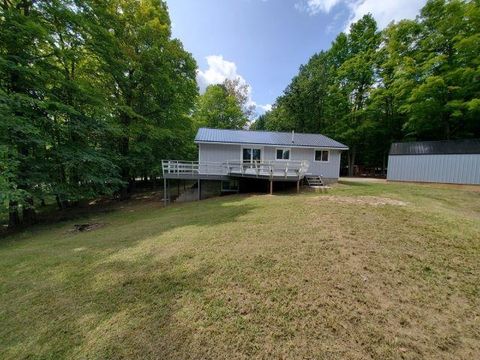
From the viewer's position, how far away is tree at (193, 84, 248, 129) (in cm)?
3162

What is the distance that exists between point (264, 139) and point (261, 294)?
46.9 ft

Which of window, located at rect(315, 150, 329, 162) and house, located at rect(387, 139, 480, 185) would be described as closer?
house, located at rect(387, 139, 480, 185)

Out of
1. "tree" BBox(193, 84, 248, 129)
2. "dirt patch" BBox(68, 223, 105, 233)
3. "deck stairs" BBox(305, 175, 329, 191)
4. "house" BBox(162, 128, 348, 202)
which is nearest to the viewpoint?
"dirt patch" BBox(68, 223, 105, 233)

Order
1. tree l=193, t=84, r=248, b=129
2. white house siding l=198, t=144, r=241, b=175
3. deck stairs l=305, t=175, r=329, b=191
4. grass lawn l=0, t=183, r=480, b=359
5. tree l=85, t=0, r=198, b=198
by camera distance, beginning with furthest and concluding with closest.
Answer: tree l=193, t=84, r=248, b=129
white house siding l=198, t=144, r=241, b=175
deck stairs l=305, t=175, r=329, b=191
tree l=85, t=0, r=198, b=198
grass lawn l=0, t=183, r=480, b=359

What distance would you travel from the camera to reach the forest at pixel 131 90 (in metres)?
9.46

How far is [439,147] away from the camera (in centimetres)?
1406

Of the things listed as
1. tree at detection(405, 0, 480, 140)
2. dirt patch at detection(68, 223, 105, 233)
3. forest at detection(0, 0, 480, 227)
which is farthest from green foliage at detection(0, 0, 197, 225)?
tree at detection(405, 0, 480, 140)

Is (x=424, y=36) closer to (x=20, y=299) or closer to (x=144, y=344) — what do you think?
(x=144, y=344)

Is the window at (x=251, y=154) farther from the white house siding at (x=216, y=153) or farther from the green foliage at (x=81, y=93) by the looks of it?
the green foliage at (x=81, y=93)

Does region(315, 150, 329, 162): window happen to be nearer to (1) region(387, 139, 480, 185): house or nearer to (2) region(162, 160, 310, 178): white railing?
(2) region(162, 160, 310, 178): white railing

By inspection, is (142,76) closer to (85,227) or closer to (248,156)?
(248,156)

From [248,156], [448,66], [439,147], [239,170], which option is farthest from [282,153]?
[448,66]

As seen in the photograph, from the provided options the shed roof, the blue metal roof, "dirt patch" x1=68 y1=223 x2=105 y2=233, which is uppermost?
the blue metal roof

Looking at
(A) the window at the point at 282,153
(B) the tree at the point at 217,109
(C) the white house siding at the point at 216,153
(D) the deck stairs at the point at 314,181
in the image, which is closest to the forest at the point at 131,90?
(C) the white house siding at the point at 216,153
